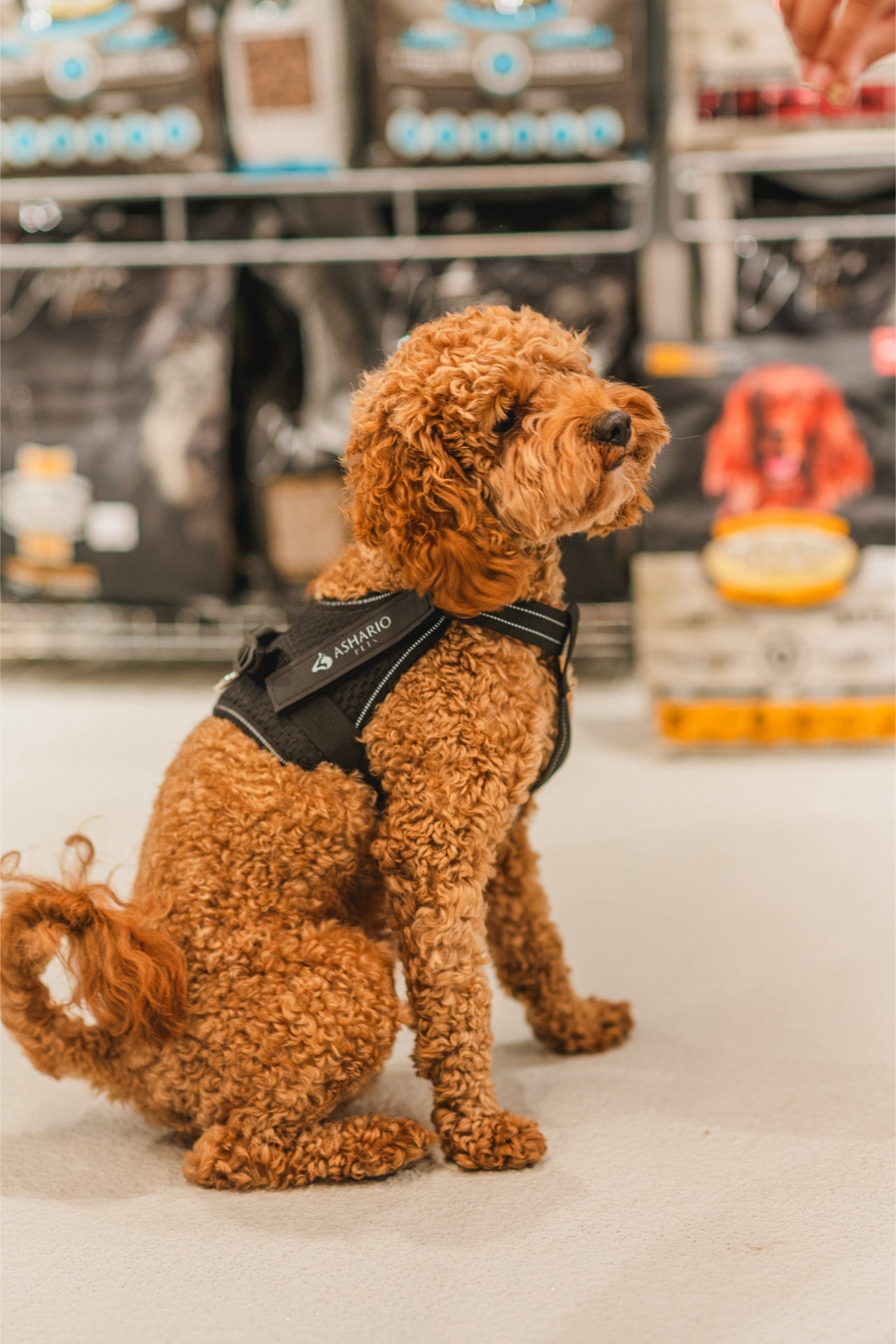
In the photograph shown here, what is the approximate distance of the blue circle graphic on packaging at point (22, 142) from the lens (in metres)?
2.60

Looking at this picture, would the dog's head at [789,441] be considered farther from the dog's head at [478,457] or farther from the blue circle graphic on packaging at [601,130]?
the dog's head at [478,457]

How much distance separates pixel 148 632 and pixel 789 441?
62.4 inches

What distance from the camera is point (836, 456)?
2371 mm

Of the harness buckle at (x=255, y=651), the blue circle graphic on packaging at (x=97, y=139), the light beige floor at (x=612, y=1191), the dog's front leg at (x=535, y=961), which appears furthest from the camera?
the blue circle graphic on packaging at (x=97, y=139)

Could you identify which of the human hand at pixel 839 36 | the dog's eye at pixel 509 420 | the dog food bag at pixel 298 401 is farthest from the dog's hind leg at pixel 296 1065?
the dog food bag at pixel 298 401

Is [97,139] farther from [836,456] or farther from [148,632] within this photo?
[836,456]

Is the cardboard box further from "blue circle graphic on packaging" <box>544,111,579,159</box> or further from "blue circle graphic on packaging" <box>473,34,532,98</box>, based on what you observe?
"blue circle graphic on packaging" <box>473,34,532,98</box>

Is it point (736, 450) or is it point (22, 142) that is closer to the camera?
point (736, 450)

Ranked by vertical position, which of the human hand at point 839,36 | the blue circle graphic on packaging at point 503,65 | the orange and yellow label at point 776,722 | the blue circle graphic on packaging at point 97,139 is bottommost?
the orange and yellow label at point 776,722

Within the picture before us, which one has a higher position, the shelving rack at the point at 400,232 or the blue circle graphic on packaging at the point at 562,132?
the blue circle graphic on packaging at the point at 562,132

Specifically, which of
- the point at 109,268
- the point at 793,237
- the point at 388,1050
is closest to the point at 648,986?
the point at 388,1050

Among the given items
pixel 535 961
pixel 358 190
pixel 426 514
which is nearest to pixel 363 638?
pixel 426 514

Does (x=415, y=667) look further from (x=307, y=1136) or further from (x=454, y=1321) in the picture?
(x=454, y=1321)

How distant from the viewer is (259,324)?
2816 mm
